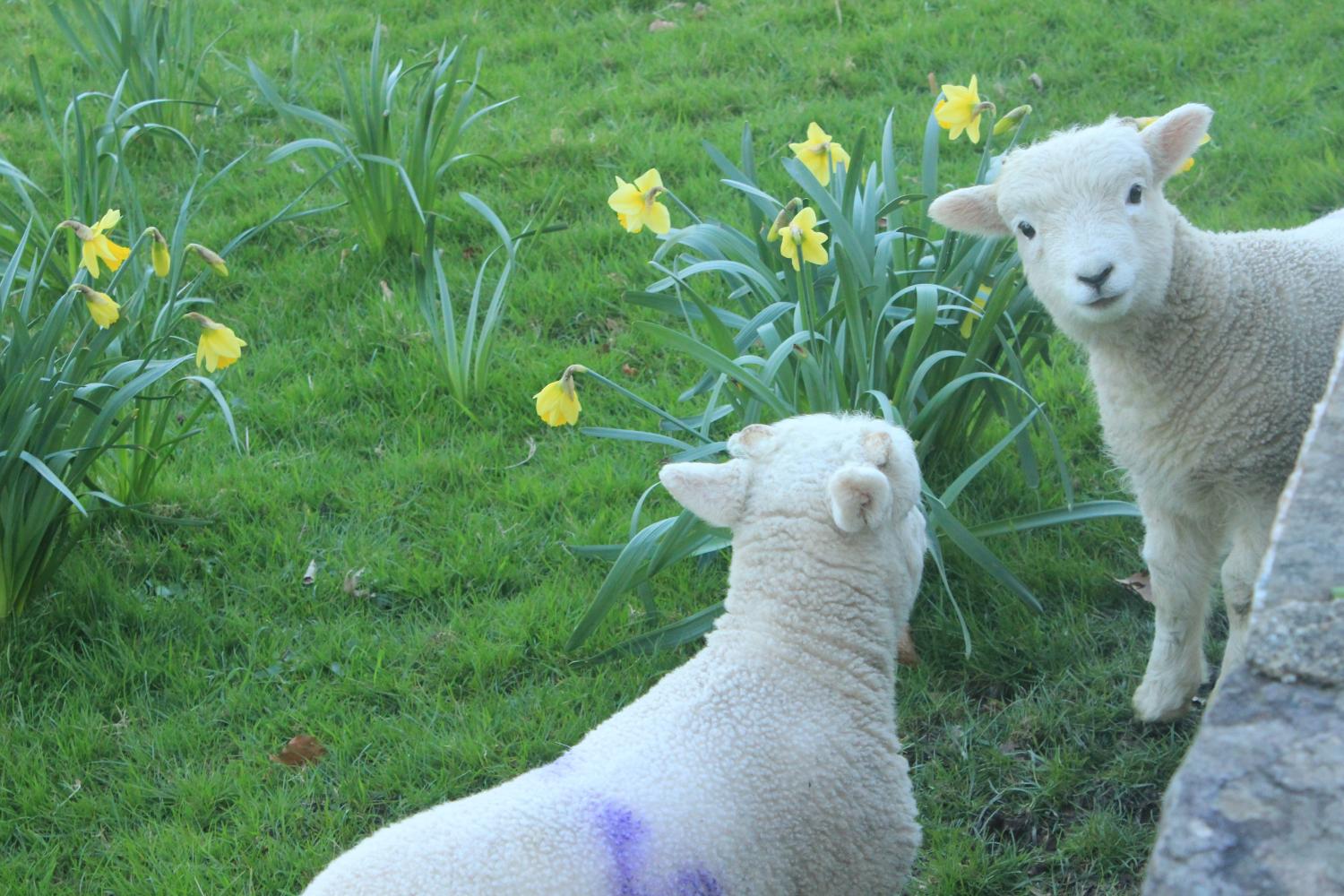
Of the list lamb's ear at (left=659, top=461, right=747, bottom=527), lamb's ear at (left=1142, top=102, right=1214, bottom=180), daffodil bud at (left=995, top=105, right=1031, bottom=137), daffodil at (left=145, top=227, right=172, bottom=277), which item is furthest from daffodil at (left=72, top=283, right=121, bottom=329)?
lamb's ear at (left=1142, top=102, right=1214, bottom=180)

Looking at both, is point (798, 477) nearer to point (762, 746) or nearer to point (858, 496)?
point (858, 496)

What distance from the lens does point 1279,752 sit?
1.34 meters

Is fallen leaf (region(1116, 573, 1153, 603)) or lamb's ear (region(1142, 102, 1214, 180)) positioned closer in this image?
lamb's ear (region(1142, 102, 1214, 180))

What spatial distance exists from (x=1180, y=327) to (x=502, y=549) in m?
2.04

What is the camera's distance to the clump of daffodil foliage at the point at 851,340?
3400 mm

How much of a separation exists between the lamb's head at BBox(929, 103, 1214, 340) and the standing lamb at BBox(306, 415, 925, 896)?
602mm

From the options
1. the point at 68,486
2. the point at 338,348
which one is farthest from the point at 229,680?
the point at 338,348

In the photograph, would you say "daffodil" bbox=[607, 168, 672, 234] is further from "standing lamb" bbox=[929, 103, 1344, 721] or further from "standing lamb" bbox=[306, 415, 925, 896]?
"standing lamb" bbox=[306, 415, 925, 896]

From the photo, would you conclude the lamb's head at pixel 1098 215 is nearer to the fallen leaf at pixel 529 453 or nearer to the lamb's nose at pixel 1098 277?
the lamb's nose at pixel 1098 277

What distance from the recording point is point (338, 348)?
15.7 feet

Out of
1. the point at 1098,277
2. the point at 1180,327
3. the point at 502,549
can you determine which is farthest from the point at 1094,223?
the point at 502,549

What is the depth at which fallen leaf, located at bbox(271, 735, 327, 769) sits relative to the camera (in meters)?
3.27

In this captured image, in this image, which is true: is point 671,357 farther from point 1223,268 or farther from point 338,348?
point 1223,268

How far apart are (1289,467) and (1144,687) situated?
703 millimetres
